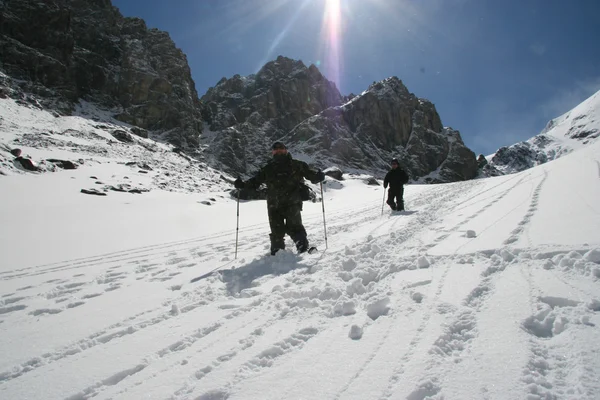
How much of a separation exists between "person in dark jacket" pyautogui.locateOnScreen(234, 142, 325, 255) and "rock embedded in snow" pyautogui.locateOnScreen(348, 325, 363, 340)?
129 inches

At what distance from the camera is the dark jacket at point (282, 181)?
18.7 ft

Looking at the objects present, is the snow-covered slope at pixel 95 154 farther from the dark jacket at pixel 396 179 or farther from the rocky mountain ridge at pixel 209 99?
the dark jacket at pixel 396 179

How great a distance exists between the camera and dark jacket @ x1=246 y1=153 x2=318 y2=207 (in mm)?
5695

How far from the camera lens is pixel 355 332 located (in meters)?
2.20

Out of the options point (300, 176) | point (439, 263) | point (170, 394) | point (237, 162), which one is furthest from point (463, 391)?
point (237, 162)

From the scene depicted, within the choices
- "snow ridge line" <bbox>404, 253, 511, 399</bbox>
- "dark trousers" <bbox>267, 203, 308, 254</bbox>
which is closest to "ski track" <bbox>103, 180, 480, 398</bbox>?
"snow ridge line" <bbox>404, 253, 511, 399</bbox>

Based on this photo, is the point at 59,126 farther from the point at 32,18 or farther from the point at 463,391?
the point at 463,391

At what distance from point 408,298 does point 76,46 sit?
114831 millimetres

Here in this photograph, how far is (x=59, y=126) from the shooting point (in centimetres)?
4456

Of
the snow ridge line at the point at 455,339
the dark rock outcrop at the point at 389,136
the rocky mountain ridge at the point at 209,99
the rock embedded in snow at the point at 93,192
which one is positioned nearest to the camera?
the snow ridge line at the point at 455,339

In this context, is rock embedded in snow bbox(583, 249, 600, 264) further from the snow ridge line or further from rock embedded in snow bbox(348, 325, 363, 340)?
rock embedded in snow bbox(348, 325, 363, 340)

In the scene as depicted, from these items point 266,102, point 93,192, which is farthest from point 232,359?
point 266,102

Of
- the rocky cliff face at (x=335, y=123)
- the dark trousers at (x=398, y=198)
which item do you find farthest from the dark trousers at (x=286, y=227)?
the rocky cliff face at (x=335, y=123)

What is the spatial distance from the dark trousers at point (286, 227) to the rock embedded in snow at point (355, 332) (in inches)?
126
